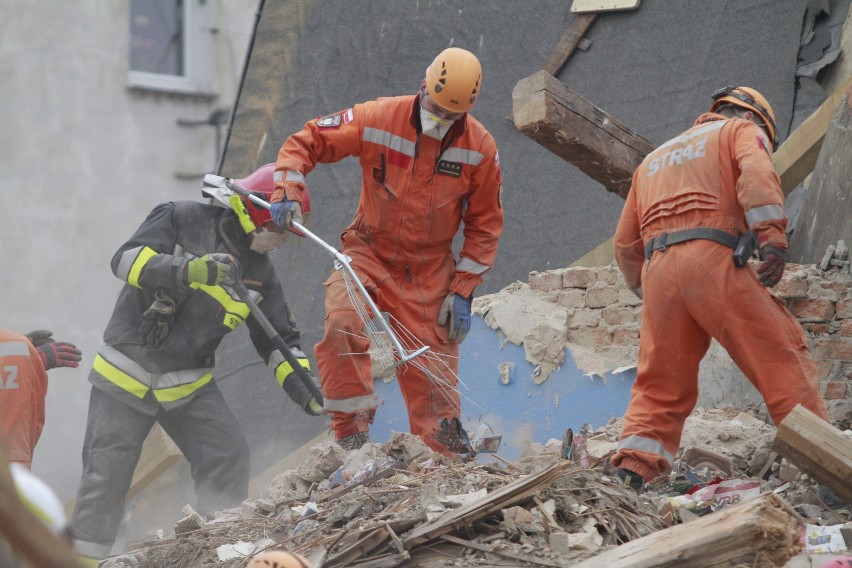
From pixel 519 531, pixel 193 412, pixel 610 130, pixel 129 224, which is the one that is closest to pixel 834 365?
pixel 610 130

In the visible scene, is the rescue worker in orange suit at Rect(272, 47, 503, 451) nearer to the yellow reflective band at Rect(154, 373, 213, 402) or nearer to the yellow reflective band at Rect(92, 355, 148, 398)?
the yellow reflective band at Rect(154, 373, 213, 402)

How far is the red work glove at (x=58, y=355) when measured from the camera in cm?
521

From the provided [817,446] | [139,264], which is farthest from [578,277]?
[817,446]

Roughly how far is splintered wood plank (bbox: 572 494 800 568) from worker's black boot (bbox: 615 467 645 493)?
121 cm

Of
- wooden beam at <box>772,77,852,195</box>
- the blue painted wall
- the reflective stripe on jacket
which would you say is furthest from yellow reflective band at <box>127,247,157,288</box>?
wooden beam at <box>772,77,852,195</box>

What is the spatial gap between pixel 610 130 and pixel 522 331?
1.30 m

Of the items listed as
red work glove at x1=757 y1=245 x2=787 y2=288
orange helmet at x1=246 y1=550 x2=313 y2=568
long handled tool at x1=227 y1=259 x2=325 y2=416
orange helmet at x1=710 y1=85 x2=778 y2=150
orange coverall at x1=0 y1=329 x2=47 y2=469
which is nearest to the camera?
orange helmet at x1=246 y1=550 x2=313 y2=568

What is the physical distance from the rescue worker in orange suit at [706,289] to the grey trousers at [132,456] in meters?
2.07

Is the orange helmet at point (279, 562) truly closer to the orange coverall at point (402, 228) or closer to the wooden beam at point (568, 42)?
the orange coverall at point (402, 228)

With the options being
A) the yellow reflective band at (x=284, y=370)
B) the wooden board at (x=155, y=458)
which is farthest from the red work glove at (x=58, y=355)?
the wooden board at (x=155, y=458)

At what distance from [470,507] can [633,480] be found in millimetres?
998

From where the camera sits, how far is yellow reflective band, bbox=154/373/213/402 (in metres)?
5.23

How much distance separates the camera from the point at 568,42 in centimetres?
760

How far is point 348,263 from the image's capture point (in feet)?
15.7
